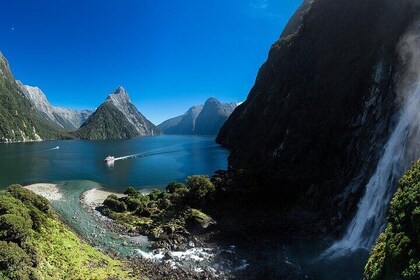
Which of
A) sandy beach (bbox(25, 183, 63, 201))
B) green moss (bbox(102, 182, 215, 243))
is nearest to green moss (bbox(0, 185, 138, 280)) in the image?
green moss (bbox(102, 182, 215, 243))

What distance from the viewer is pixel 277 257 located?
3972cm

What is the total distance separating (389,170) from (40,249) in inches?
1662

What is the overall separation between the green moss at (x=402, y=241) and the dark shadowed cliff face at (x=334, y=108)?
20884 mm

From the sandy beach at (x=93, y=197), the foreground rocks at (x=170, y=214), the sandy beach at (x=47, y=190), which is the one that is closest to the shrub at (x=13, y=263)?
the foreground rocks at (x=170, y=214)

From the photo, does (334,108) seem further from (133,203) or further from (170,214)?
(133,203)

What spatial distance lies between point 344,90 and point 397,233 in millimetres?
49451

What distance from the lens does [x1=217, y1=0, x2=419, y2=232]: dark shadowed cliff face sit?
5253cm

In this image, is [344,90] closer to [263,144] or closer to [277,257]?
[263,144]

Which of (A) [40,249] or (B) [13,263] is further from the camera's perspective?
(A) [40,249]

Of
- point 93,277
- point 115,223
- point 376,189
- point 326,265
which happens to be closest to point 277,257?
point 326,265

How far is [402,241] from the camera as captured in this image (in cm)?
2330

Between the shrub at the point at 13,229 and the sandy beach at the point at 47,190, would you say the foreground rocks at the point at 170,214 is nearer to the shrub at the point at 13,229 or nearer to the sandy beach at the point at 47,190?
the sandy beach at the point at 47,190

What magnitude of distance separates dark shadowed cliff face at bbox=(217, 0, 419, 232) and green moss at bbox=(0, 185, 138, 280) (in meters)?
34.8

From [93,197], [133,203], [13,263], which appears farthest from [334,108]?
[13,263]
